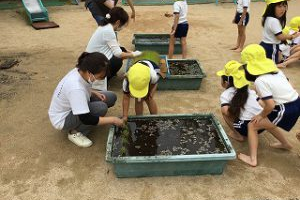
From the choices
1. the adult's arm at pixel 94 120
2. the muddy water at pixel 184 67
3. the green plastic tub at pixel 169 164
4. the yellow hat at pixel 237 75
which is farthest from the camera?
the muddy water at pixel 184 67

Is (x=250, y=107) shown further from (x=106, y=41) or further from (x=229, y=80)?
(x=106, y=41)

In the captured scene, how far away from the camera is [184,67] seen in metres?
4.45

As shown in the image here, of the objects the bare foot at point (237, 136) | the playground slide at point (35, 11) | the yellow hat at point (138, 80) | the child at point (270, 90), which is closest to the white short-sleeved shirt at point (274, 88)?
the child at point (270, 90)

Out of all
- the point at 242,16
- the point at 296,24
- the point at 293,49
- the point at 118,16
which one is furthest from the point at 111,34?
the point at 296,24

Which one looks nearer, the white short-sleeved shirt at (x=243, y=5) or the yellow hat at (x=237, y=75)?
the yellow hat at (x=237, y=75)

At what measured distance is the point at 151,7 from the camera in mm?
8797

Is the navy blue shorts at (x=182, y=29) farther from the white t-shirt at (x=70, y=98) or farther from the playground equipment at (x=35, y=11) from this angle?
the playground equipment at (x=35, y=11)

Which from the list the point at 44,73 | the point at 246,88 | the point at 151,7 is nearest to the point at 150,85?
the point at 246,88

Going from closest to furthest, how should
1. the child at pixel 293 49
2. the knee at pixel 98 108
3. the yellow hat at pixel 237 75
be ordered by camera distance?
the yellow hat at pixel 237 75 → the knee at pixel 98 108 → the child at pixel 293 49

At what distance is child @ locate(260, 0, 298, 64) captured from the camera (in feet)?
13.0

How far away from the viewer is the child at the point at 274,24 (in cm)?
396

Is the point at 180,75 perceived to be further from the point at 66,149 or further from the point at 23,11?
the point at 23,11

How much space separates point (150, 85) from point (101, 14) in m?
1.84

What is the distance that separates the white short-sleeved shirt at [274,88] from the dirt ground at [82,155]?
0.65 metres
